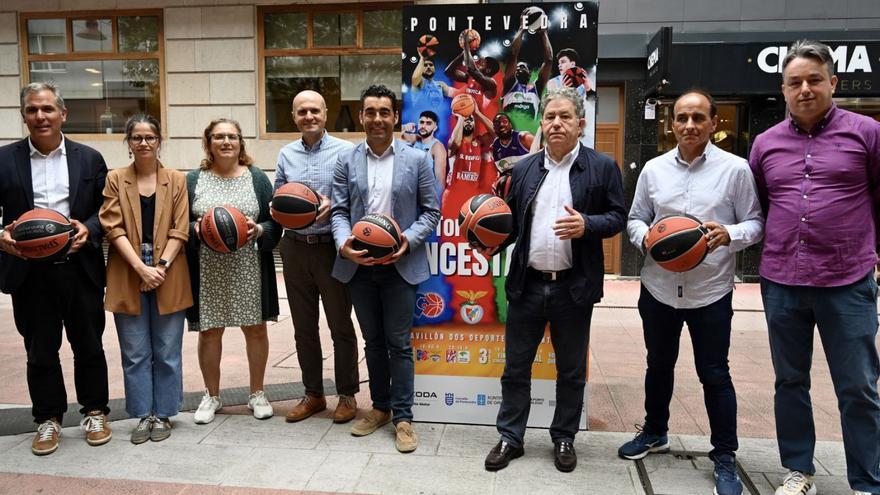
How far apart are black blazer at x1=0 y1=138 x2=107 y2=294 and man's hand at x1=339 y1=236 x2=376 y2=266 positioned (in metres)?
1.67

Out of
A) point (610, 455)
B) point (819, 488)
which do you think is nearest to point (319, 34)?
point (610, 455)

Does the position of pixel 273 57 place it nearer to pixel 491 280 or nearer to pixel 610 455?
pixel 491 280

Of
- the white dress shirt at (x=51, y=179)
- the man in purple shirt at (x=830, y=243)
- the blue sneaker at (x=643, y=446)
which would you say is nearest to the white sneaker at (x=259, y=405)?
the white dress shirt at (x=51, y=179)

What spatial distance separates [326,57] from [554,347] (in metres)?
8.78

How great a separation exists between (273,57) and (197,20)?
55.3 inches

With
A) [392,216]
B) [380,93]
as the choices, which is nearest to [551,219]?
[392,216]

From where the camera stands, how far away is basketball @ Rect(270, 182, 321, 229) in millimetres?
3951

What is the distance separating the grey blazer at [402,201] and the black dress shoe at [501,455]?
3.79 ft

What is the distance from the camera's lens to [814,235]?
124 inches

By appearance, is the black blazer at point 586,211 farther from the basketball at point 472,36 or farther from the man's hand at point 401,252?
the basketball at point 472,36

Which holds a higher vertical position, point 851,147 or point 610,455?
point 851,147

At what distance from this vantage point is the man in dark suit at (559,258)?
143 inches

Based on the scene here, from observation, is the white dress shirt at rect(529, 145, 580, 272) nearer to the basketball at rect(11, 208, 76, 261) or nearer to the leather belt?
the leather belt

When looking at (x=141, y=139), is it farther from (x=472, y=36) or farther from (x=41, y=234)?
(x=472, y=36)
